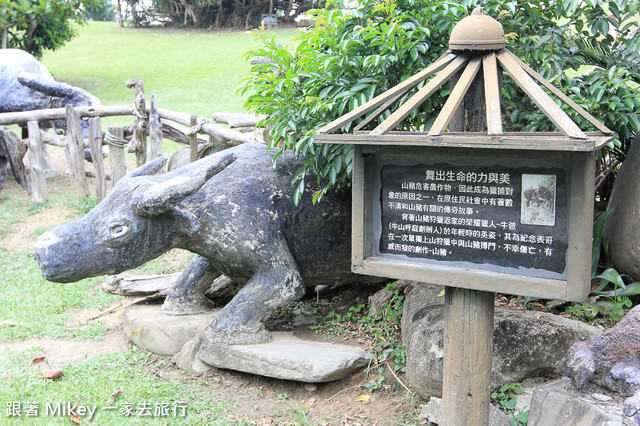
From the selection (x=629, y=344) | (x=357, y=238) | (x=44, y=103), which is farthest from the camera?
(x=44, y=103)

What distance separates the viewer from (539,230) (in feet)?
9.68

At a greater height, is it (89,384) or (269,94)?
(269,94)

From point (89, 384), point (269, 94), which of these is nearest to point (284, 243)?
point (269, 94)

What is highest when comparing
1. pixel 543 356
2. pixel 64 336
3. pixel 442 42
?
pixel 442 42

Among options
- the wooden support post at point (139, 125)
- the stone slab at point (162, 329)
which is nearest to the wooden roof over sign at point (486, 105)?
the stone slab at point (162, 329)

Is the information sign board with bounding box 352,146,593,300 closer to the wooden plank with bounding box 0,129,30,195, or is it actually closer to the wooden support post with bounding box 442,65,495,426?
the wooden support post with bounding box 442,65,495,426

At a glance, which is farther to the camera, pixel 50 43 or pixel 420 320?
pixel 50 43

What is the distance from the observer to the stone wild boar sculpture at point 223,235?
4531 millimetres

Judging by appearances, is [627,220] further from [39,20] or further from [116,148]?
[39,20]

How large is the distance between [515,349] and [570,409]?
0.96 m

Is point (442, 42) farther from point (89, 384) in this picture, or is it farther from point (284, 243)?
point (89, 384)

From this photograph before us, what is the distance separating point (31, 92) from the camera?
12.9 metres

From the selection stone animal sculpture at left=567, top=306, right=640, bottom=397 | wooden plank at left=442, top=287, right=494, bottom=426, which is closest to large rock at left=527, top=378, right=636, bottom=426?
stone animal sculpture at left=567, top=306, right=640, bottom=397

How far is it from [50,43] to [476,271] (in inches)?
732
